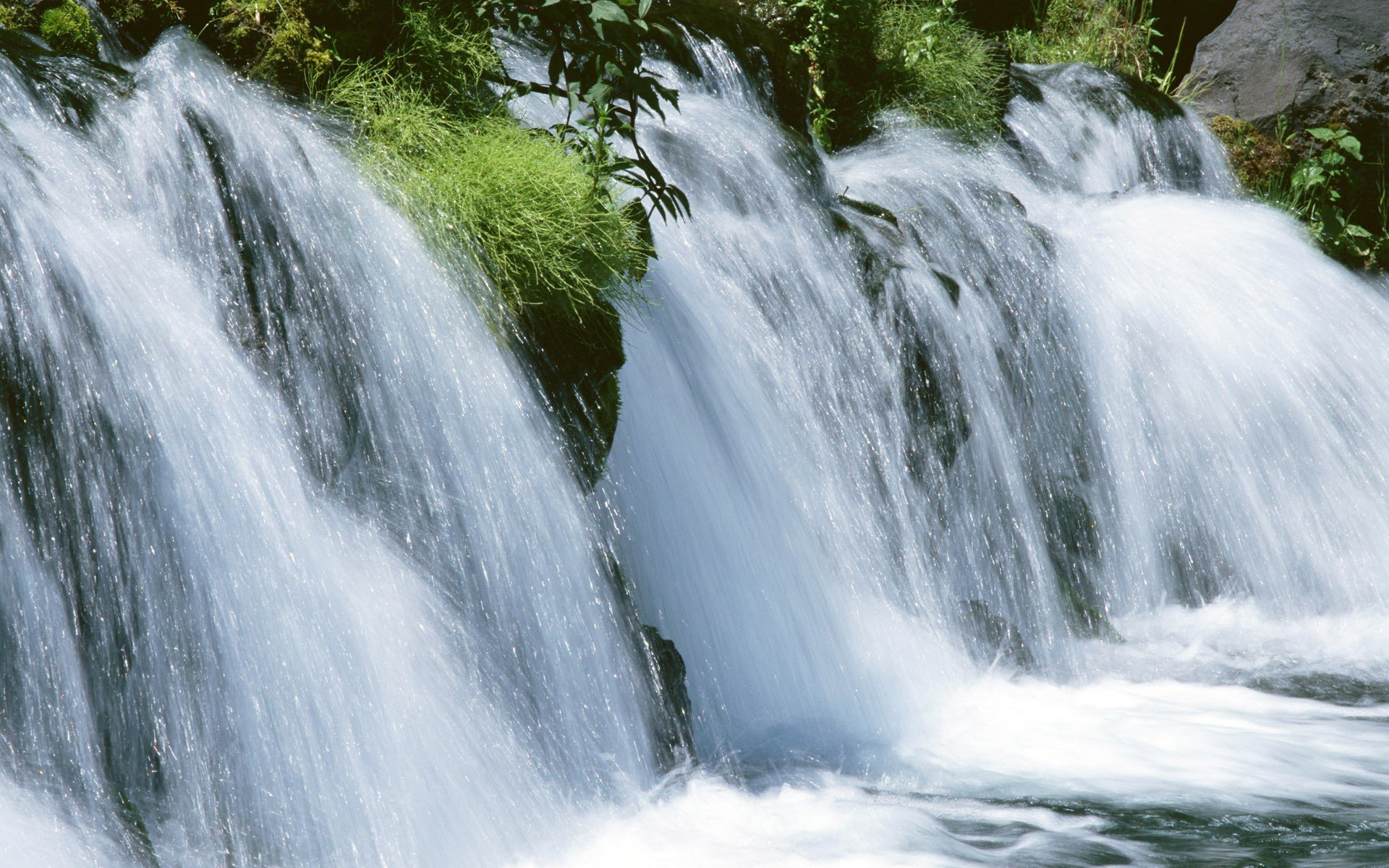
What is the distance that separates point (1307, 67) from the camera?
8.48 m

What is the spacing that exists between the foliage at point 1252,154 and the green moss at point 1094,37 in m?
1.34

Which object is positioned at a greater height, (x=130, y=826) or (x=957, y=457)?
(x=957, y=457)

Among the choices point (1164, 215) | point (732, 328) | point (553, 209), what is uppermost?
point (1164, 215)

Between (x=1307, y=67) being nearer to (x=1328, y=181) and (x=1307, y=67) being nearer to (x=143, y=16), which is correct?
(x=1328, y=181)

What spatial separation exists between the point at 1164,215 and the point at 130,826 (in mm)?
6306

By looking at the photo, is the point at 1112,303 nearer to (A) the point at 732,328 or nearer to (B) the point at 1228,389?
(B) the point at 1228,389

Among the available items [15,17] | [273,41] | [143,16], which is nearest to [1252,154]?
[273,41]

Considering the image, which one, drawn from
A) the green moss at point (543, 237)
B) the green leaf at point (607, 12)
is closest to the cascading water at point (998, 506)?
the green moss at point (543, 237)

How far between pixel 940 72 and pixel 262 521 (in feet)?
18.9

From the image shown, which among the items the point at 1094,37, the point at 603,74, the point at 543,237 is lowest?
the point at 543,237

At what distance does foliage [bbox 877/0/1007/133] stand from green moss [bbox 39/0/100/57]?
16.0 feet

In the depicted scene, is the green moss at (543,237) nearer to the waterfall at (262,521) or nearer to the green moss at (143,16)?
the waterfall at (262,521)

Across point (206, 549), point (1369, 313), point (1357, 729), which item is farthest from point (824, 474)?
point (1369, 313)

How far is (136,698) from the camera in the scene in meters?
2.64
